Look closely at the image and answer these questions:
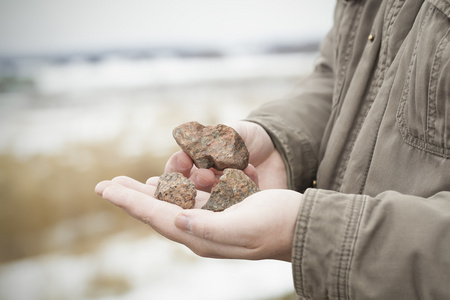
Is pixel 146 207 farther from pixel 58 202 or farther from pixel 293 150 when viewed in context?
pixel 58 202

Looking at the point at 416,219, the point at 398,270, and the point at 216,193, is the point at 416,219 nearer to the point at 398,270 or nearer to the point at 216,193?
the point at 398,270

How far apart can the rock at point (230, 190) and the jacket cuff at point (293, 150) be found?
5.1 inches

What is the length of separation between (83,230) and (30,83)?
102cm

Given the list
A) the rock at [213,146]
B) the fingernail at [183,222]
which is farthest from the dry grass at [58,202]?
the fingernail at [183,222]

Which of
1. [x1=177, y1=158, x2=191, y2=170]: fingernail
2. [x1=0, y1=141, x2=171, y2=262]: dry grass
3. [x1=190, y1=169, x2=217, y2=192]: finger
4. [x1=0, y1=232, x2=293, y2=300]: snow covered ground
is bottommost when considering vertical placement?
[x1=0, y1=232, x2=293, y2=300]: snow covered ground

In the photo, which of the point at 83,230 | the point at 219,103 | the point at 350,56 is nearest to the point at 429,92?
the point at 350,56

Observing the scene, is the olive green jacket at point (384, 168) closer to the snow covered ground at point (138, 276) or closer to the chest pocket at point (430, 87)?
the chest pocket at point (430, 87)

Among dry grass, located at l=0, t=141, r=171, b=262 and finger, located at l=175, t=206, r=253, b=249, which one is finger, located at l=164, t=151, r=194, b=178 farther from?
dry grass, located at l=0, t=141, r=171, b=262

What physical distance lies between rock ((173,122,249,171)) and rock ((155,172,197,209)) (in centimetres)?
14

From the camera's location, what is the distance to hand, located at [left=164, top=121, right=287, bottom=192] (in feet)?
3.69

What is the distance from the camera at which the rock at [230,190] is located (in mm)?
978

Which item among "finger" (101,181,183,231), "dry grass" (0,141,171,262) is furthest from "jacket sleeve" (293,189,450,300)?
"dry grass" (0,141,171,262)

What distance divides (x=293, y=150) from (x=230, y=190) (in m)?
0.22

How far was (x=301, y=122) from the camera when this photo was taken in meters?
1.14
